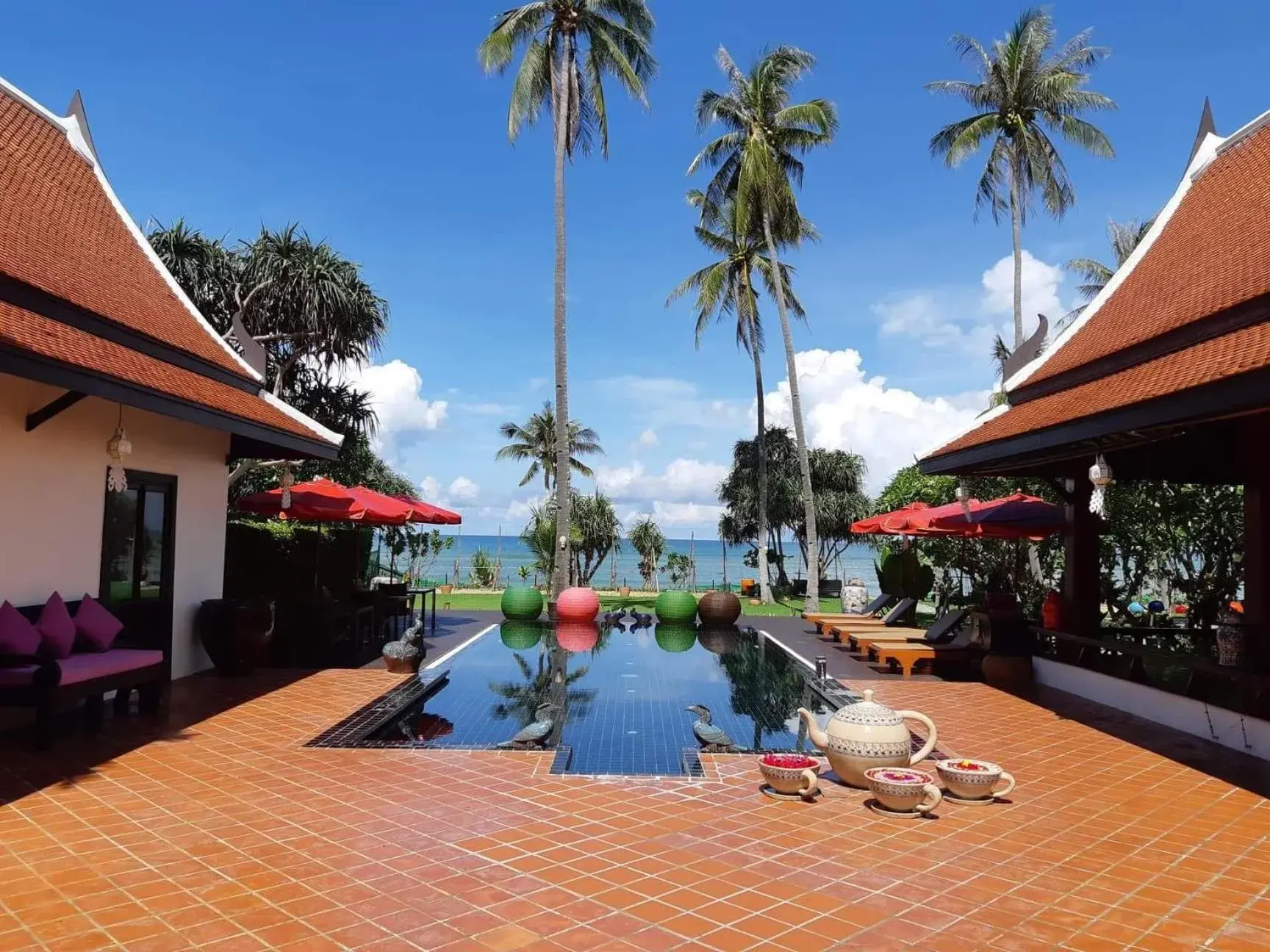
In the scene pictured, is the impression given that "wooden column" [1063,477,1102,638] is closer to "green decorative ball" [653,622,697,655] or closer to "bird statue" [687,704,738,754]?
"green decorative ball" [653,622,697,655]

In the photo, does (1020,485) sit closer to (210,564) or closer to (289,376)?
(210,564)

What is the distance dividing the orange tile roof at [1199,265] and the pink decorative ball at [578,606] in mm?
9877

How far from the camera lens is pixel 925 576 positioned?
1784 cm

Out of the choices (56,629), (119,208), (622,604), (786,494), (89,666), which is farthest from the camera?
(786,494)

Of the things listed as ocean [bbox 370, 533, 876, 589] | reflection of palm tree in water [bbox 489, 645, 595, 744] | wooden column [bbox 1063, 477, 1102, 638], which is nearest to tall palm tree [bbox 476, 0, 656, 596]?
reflection of palm tree in water [bbox 489, 645, 595, 744]

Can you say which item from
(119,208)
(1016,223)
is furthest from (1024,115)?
(119,208)

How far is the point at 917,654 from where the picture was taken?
11.9 m

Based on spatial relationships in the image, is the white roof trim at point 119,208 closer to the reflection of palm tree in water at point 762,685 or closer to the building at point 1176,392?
the reflection of palm tree in water at point 762,685

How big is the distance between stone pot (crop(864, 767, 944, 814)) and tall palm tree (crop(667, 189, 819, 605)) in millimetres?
19730

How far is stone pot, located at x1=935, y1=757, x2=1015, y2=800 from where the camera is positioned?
5.68 m

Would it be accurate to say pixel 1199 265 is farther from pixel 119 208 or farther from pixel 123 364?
pixel 119 208

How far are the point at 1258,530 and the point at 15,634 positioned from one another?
11304 mm

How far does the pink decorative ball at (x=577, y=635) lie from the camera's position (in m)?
14.4

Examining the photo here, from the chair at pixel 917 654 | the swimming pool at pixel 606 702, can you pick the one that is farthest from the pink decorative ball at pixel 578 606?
the chair at pixel 917 654
